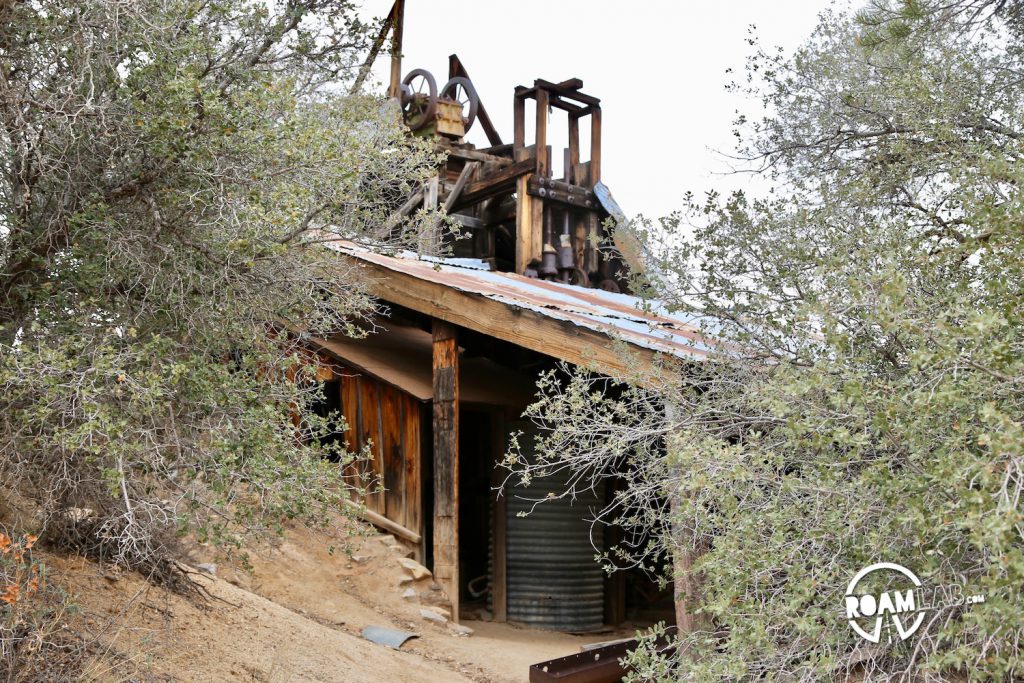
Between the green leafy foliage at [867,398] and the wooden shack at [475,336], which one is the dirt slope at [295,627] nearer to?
the wooden shack at [475,336]

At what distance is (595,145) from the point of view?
1482 centimetres

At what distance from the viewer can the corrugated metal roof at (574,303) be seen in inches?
274

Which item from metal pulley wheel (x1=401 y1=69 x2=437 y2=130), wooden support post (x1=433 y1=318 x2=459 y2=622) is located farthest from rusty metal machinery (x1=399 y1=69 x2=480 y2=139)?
wooden support post (x1=433 y1=318 x2=459 y2=622)

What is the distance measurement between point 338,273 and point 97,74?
2570 mm

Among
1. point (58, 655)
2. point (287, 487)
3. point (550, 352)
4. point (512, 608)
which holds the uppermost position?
point (550, 352)

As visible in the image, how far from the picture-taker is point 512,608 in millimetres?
10070

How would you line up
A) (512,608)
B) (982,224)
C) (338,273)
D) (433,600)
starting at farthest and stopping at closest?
(512,608), (433,600), (338,273), (982,224)

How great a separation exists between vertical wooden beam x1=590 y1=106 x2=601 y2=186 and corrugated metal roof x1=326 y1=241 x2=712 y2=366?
2934 millimetres

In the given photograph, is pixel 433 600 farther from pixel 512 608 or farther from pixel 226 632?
pixel 226 632

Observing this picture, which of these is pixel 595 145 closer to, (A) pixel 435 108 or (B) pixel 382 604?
(A) pixel 435 108

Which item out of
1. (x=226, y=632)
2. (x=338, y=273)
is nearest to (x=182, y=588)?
(x=226, y=632)

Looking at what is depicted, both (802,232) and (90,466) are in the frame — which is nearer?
(90,466)

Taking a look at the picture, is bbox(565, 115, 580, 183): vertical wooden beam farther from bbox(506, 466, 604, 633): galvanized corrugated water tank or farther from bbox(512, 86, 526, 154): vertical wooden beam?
bbox(506, 466, 604, 633): galvanized corrugated water tank

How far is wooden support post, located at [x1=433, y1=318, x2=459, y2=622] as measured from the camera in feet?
30.1
